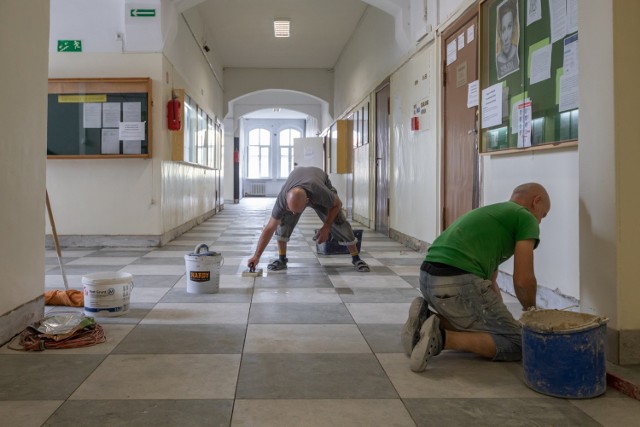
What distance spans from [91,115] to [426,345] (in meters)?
5.50

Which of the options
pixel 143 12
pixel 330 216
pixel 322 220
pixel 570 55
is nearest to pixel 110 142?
pixel 143 12

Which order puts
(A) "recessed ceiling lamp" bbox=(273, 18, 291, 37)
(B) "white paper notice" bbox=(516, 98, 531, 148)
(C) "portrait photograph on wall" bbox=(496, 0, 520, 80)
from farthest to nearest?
(A) "recessed ceiling lamp" bbox=(273, 18, 291, 37), (C) "portrait photograph on wall" bbox=(496, 0, 520, 80), (B) "white paper notice" bbox=(516, 98, 531, 148)

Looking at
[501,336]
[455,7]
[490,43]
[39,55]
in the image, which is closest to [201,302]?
[39,55]

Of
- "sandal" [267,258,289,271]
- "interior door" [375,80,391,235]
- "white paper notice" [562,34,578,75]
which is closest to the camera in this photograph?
"white paper notice" [562,34,578,75]

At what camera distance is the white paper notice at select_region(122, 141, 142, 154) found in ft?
21.9

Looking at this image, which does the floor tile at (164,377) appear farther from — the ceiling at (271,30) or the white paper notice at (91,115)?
the ceiling at (271,30)

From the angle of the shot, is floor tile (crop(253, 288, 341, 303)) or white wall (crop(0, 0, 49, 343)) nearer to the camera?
white wall (crop(0, 0, 49, 343))

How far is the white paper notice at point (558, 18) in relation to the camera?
3.14m

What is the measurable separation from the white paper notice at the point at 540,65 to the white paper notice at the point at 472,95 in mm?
1128

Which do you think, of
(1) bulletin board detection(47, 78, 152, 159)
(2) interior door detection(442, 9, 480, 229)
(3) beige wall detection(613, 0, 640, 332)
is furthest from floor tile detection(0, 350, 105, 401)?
(1) bulletin board detection(47, 78, 152, 159)

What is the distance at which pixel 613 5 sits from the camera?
7.68ft

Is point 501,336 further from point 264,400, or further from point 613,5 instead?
point 613,5

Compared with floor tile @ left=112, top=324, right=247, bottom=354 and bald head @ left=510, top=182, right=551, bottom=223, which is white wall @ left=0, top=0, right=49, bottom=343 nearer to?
floor tile @ left=112, top=324, right=247, bottom=354

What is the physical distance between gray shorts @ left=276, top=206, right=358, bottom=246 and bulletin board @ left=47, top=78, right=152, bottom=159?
2.39 m
